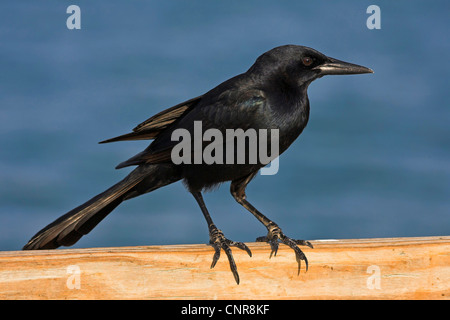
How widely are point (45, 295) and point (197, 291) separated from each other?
2.42 ft

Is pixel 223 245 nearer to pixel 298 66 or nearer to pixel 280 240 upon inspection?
pixel 280 240

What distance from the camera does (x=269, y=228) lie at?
10.8 ft

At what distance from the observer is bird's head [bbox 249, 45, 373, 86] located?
10.5 ft

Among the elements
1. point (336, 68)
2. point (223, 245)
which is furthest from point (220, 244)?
point (336, 68)

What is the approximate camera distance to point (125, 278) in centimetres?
267

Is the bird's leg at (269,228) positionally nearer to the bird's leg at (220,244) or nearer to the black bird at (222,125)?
the black bird at (222,125)

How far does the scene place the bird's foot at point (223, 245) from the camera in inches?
108

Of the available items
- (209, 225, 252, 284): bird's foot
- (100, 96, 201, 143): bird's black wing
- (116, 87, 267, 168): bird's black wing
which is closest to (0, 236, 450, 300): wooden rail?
(209, 225, 252, 284): bird's foot

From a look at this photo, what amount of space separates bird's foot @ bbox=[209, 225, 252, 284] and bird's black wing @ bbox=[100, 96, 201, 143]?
2.38ft

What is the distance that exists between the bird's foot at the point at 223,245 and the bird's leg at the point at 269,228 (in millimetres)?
176

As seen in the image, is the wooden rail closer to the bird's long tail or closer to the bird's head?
the bird's long tail

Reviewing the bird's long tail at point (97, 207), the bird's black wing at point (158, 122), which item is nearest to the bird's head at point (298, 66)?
the bird's black wing at point (158, 122)

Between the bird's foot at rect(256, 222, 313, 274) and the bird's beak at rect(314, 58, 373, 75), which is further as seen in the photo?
the bird's beak at rect(314, 58, 373, 75)

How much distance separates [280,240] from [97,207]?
1.08 m
